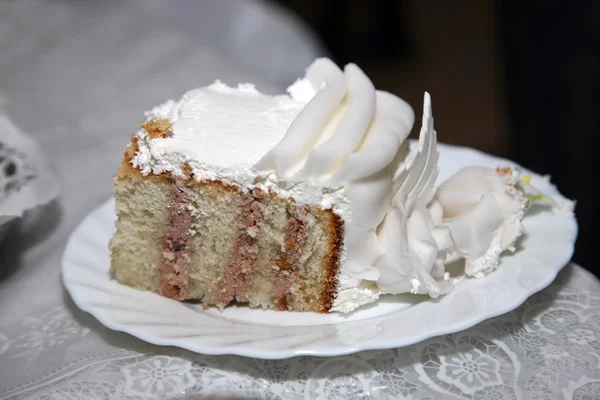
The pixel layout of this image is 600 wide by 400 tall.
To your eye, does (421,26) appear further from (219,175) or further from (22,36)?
(219,175)

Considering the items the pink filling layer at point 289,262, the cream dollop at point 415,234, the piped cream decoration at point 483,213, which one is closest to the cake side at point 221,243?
the pink filling layer at point 289,262

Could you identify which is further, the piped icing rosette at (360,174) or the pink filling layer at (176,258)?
the pink filling layer at (176,258)

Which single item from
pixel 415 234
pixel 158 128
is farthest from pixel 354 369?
pixel 158 128

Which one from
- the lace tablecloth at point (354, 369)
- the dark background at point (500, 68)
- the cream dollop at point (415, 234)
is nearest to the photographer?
the lace tablecloth at point (354, 369)

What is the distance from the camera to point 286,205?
1295mm

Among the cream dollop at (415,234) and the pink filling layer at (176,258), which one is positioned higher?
the cream dollop at (415,234)

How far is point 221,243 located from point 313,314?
0.25 metres

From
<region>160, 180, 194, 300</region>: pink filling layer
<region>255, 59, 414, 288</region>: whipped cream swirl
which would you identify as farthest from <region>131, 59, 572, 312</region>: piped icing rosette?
<region>160, 180, 194, 300</region>: pink filling layer

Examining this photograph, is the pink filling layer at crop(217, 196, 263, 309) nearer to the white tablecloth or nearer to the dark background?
the white tablecloth

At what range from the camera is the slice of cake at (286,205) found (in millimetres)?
1270

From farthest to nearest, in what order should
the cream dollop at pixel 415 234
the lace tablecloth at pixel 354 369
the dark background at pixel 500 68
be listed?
the dark background at pixel 500 68 → the cream dollop at pixel 415 234 → the lace tablecloth at pixel 354 369

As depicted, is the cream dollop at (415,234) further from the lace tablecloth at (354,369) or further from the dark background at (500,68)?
the dark background at (500,68)

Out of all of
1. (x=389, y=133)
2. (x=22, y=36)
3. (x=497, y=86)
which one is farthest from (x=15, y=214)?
(x=497, y=86)

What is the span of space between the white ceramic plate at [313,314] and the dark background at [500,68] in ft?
4.09
